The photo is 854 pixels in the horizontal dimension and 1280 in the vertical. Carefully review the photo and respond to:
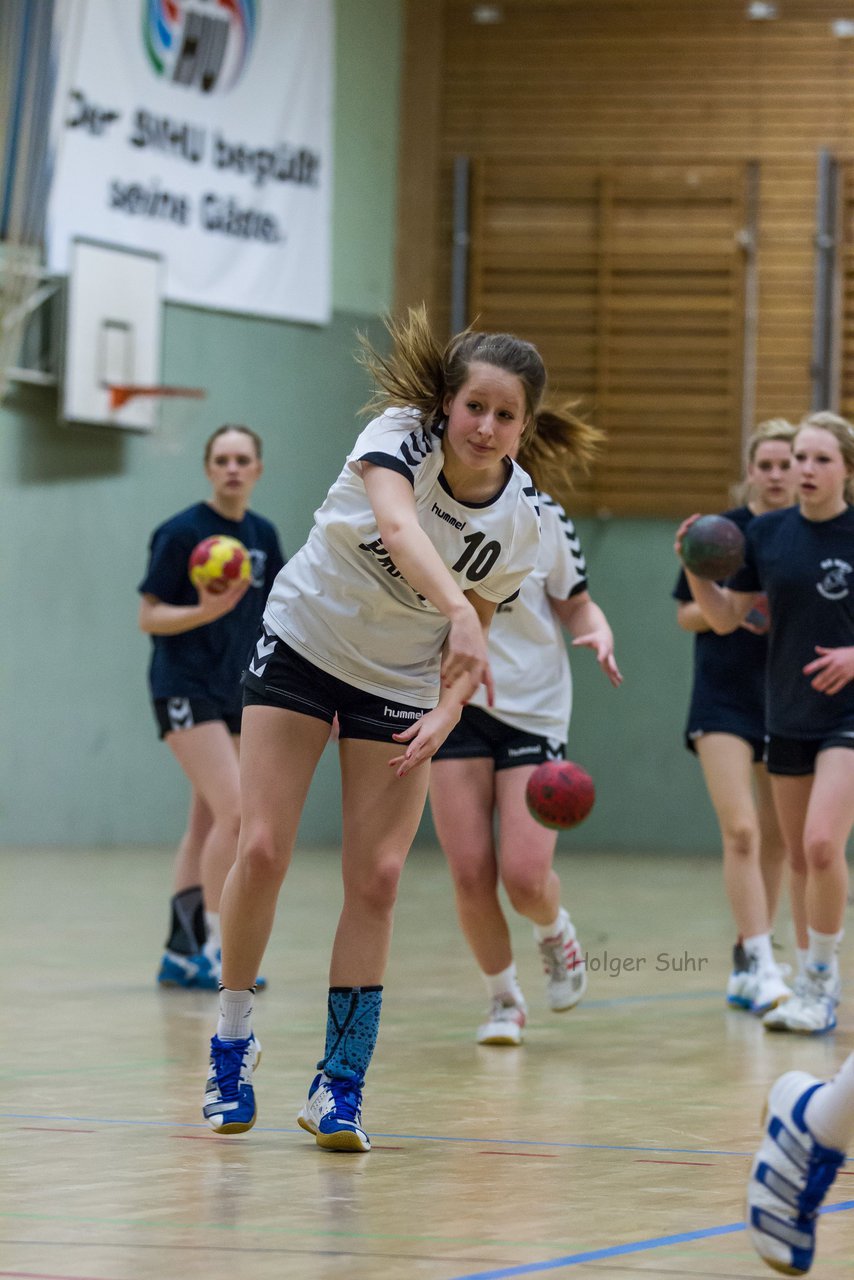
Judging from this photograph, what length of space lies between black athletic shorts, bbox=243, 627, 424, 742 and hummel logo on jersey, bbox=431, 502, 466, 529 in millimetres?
408

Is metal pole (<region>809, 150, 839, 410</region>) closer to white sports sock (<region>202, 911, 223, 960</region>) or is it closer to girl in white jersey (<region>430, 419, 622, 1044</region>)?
white sports sock (<region>202, 911, 223, 960</region>)

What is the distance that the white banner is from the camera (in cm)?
1327

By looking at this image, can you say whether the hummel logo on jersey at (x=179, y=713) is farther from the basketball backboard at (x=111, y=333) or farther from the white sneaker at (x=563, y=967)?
the basketball backboard at (x=111, y=333)

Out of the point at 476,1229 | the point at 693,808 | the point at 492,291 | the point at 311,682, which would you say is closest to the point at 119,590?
the point at 492,291

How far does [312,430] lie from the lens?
1516cm

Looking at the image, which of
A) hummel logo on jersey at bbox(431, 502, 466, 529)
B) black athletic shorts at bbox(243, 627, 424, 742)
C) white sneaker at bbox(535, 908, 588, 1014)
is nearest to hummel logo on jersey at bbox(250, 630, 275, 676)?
black athletic shorts at bbox(243, 627, 424, 742)

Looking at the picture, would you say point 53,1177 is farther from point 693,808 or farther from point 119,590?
point 693,808

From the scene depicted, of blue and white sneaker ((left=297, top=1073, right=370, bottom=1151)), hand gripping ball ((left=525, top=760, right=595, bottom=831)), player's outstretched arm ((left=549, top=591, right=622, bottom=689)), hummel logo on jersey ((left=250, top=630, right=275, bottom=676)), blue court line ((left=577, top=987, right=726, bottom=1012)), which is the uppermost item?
player's outstretched arm ((left=549, top=591, right=622, bottom=689))

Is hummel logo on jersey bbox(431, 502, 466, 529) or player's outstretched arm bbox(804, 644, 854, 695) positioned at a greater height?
hummel logo on jersey bbox(431, 502, 466, 529)

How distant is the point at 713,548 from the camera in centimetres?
584

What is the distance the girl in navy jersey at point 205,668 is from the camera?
6.50 meters

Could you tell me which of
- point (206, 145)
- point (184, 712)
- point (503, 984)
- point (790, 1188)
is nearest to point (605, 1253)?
point (790, 1188)

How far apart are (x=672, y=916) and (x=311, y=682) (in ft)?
20.4

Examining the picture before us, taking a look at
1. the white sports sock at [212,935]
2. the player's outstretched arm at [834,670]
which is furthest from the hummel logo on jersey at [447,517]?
the white sports sock at [212,935]
